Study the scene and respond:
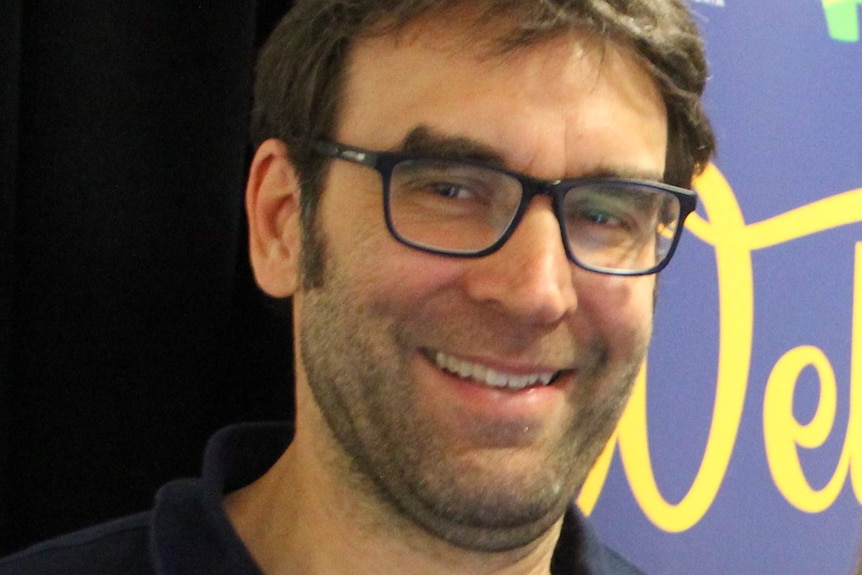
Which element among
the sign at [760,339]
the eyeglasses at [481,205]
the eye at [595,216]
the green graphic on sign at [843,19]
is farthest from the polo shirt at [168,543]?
the green graphic on sign at [843,19]

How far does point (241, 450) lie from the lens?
45.8 inches

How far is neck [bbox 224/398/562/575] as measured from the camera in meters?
0.99

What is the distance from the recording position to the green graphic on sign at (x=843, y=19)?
152 centimetres

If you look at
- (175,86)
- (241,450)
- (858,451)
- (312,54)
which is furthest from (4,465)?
(858,451)

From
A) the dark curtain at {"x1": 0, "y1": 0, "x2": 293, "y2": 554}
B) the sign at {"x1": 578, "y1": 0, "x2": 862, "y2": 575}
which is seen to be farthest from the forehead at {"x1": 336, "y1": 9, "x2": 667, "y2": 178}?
the sign at {"x1": 578, "y1": 0, "x2": 862, "y2": 575}

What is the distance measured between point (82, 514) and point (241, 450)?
0.86 feet

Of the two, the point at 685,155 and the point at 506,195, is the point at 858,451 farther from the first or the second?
the point at 506,195

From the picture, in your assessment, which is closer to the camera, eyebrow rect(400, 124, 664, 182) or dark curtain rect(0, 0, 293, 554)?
eyebrow rect(400, 124, 664, 182)

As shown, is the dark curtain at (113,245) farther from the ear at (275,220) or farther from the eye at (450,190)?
the eye at (450,190)

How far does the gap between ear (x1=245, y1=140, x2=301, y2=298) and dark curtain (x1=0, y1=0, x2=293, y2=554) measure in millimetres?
196

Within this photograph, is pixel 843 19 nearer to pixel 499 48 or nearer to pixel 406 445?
pixel 499 48

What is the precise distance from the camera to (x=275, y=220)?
3.54 ft

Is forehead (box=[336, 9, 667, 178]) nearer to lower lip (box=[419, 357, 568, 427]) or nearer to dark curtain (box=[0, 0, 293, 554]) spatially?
lower lip (box=[419, 357, 568, 427])

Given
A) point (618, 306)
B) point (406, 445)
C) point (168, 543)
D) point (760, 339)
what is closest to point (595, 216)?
point (618, 306)
